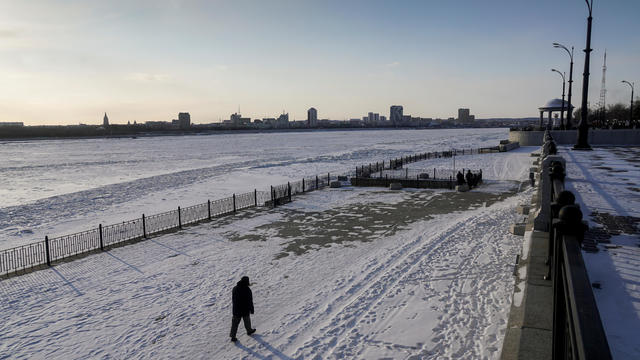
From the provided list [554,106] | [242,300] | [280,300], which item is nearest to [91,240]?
[280,300]

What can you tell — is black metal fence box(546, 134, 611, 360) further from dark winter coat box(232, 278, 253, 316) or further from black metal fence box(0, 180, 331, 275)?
black metal fence box(0, 180, 331, 275)

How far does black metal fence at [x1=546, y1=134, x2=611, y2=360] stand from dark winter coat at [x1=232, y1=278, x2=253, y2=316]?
612cm

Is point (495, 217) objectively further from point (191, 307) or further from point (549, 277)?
point (191, 307)

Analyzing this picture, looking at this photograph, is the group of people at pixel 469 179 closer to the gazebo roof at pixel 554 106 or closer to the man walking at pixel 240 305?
the man walking at pixel 240 305

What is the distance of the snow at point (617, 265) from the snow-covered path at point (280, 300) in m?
2.10

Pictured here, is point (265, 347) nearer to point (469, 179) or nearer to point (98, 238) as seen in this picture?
point (98, 238)

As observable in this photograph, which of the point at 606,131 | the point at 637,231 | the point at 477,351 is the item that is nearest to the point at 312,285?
the point at 477,351

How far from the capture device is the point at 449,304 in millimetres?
9742

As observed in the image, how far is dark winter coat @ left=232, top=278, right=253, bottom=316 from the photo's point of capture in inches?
350

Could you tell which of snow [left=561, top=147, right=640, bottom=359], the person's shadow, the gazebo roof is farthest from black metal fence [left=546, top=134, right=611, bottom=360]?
the gazebo roof

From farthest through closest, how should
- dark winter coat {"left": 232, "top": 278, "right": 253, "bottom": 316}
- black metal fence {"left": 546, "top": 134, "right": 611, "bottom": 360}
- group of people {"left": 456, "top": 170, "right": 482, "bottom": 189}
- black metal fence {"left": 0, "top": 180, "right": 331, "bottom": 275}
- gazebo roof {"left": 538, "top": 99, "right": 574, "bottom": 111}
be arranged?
gazebo roof {"left": 538, "top": 99, "right": 574, "bottom": 111} → group of people {"left": 456, "top": 170, "right": 482, "bottom": 189} → black metal fence {"left": 0, "top": 180, "right": 331, "bottom": 275} → dark winter coat {"left": 232, "top": 278, "right": 253, "bottom": 316} → black metal fence {"left": 546, "top": 134, "right": 611, "bottom": 360}

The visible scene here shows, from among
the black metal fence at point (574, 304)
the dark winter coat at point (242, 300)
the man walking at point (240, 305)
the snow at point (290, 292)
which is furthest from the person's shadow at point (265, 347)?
the black metal fence at point (574, 304)

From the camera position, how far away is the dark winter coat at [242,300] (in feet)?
29.2

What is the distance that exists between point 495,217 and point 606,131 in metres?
31.7
